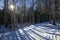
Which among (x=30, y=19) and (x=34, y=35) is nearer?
(x=34, y=35)

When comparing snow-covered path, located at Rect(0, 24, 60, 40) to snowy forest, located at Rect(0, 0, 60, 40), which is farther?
snowy forest, located at Rect(0, 0, 60, 40)

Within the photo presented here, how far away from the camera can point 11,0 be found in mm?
7730

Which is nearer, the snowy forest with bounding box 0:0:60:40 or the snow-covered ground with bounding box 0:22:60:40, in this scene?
the snow-covered ground with bounding box 0:22:60:40

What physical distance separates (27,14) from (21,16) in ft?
2.72

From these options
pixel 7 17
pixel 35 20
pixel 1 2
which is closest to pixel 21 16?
pixel 35 20

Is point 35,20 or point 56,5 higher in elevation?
point 56,5

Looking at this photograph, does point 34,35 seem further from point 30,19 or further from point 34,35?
point 30,19

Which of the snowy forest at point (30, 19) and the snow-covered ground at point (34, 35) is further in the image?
the snowy forest at point (30, 19)

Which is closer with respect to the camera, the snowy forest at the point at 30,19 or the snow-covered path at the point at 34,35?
the snow-covered path at the point at 34,35

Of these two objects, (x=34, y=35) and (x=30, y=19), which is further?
(x=30, y=19)

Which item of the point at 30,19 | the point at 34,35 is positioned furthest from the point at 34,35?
the point at 30,19

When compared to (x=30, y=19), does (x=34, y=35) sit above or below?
below

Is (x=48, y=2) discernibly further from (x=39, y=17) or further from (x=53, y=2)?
(x=39, y=17)

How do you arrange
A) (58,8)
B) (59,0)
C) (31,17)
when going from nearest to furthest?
1. (59,0)
2. (58,8)
3. (31,17)
